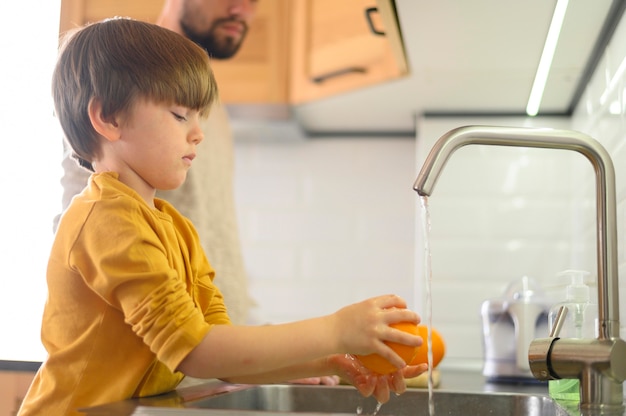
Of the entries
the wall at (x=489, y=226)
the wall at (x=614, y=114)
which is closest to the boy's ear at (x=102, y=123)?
the wall at (x=614, y=114)

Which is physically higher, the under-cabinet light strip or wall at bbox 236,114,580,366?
the under-cabinet light strip

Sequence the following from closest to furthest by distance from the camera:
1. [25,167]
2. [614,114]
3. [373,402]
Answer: [373,402]
[614,114]
[25,167]

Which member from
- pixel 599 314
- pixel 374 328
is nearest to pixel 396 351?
pixel 374 328

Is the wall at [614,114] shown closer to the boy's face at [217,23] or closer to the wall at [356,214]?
the wall at [356,214]

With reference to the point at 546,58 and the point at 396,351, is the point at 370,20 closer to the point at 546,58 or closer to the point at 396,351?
the point at 546,58

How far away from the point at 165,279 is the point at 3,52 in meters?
1.56

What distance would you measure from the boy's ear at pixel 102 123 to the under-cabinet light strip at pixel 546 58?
725mm

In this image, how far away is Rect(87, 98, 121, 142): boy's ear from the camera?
0.93 metres

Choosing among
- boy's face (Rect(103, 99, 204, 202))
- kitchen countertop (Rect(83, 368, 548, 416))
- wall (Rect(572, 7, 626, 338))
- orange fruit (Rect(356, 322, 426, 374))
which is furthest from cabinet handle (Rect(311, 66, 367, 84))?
orange fruit (Rect(356, 322, 426, 374))

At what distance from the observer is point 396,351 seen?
0.83 m

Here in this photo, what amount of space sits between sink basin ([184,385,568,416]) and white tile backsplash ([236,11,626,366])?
1.90 feet

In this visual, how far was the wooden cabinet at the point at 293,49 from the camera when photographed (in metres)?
1.73

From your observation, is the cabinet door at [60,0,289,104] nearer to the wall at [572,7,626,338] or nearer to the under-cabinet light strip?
the under-cabinet light strip

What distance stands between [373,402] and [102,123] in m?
0.57
